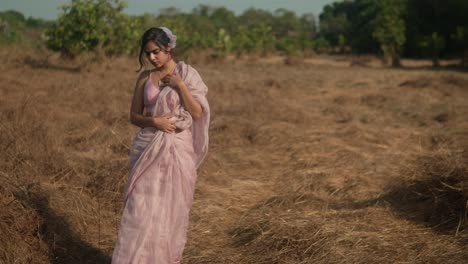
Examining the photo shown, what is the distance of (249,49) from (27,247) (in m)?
21.7

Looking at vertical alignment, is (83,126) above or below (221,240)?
above

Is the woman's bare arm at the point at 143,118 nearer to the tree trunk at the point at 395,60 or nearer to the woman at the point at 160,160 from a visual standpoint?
the woman at the point at 160,160

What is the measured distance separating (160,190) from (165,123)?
325mm

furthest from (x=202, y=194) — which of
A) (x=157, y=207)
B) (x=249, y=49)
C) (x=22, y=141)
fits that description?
(x=249, y=49)

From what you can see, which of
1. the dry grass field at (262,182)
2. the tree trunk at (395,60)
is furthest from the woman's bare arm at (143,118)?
the tree trunk at (395,60)

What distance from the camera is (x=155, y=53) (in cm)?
235

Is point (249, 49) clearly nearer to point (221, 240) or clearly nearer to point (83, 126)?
point (83, 126)

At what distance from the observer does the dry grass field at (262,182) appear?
296 centimetres

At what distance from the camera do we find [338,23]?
36.8 m

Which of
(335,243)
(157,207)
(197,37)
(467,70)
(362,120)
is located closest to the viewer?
(157,207)

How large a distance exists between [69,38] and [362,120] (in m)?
8.52

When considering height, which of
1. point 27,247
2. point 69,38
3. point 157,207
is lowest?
point 27,247

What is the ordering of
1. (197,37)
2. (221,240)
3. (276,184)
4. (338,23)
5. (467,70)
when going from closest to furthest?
1. (221,240)
2. (276,184)
3. (467,70)
4. (197,37)
5. (338,23)

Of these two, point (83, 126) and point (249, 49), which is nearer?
point (83, 126)
